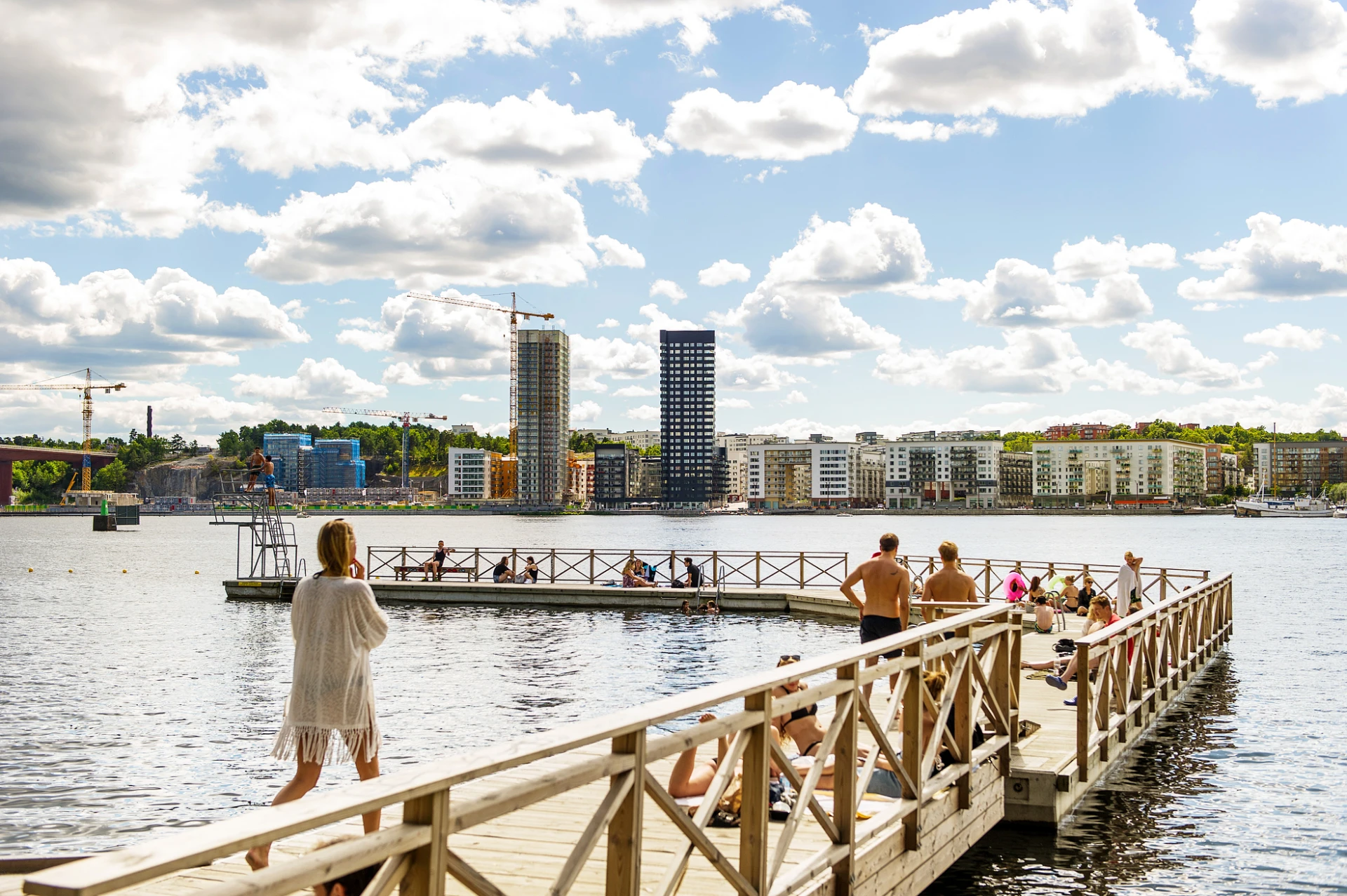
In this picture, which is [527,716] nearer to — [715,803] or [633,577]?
[715,803]

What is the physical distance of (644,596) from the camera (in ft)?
111

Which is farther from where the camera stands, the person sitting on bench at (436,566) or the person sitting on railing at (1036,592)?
the person sitting on bench at (436,566)

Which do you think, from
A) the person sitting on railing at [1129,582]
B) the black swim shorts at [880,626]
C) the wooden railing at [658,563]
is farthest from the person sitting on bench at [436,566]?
the black swim shorts at [880,626]

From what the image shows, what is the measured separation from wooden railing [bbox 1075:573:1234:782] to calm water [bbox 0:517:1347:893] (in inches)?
24.9

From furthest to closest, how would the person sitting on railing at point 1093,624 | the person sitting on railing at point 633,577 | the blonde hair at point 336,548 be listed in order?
the person sitting on railing at point 633,577, the person sitting on railing at point 1093,624, the blonde hair at point 336,548

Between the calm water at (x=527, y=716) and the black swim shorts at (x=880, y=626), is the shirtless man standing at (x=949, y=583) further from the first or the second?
the calm water at (x=527, y=716)

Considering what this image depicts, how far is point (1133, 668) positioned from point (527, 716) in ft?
29.7

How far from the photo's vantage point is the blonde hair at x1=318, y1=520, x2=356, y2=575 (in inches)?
229

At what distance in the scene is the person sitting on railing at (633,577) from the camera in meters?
35.1

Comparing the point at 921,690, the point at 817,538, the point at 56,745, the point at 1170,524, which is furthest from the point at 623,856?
the point at 1170,524

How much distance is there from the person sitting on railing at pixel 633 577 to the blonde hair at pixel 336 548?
2916 centimetres

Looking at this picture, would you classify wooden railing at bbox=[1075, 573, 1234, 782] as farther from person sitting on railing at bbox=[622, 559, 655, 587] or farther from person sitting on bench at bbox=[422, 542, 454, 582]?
person sitting on bench at bbox=[422, 542, 454, 582]

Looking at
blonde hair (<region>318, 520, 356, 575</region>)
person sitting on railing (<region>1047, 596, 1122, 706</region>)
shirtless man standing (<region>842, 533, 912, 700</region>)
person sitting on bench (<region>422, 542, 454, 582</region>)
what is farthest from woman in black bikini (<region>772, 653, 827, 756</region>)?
person sitting on bench (<region>422, 542, 454, 582</region>)

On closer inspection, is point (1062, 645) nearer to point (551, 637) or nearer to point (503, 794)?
point (551, 637)
